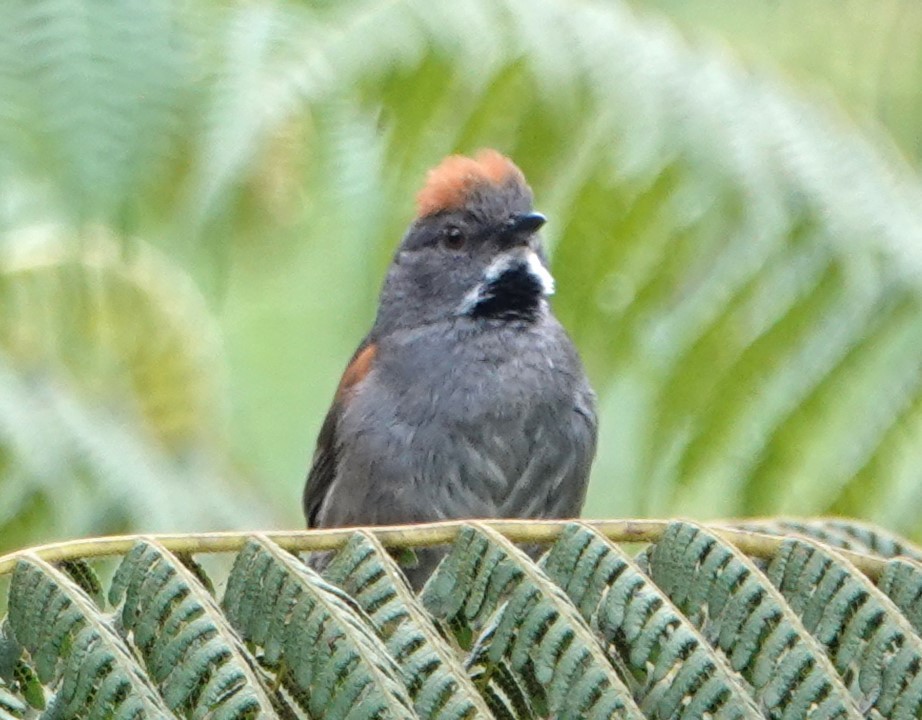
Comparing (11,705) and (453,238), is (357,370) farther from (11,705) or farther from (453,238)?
(11,705)

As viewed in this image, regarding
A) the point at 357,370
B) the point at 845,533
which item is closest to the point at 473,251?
the point at 357,370

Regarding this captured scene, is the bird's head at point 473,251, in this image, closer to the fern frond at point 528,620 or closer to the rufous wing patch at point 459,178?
the rufous wing patch at point 459,178

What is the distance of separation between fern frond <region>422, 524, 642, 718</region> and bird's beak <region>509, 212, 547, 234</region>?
6.75 ft

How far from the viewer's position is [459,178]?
4.44m

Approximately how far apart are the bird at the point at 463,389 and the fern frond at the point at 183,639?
1.54m

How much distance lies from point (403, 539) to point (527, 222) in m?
2.15

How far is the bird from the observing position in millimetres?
3959

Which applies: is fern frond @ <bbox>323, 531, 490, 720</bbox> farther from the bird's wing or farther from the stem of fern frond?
the bird's wing

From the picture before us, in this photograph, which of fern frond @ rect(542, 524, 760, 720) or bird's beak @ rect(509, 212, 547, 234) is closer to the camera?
fern frond @ rect(542, 524, 760, 720)

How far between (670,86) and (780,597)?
2063 mm

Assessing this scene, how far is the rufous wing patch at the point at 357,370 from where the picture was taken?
434cm

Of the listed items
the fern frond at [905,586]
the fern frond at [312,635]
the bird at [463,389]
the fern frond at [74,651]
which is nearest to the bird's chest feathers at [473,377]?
the bird at [463,389]

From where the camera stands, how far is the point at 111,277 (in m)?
4.79

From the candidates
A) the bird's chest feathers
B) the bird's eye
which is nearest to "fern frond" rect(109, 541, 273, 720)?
the bird's chest feathers
